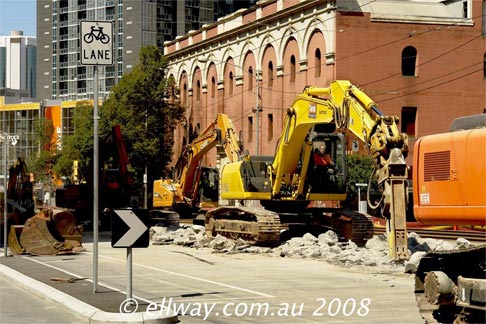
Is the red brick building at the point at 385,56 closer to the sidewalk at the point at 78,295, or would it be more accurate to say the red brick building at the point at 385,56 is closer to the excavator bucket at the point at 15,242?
the excavator bucket at the point at 15,242

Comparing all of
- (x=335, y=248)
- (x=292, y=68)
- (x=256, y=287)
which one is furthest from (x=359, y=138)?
(x=292, y=68)

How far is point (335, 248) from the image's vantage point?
28.2 metres

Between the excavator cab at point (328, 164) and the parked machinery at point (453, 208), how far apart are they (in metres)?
19.1

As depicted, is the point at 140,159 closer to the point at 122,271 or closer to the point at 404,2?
the point at 404,2

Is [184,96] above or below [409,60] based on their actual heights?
below

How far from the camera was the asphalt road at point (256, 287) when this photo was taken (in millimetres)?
15211

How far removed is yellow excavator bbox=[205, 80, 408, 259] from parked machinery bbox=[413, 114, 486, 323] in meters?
13.4

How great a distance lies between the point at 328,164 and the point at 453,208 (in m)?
20.3

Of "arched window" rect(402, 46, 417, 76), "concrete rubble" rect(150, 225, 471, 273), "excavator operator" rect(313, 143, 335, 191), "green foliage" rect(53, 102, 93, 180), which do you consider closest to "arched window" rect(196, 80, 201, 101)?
"green foliage" rect(53, 102, 93, 180)

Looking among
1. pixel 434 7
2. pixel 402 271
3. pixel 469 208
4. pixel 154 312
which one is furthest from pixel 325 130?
pixel 434 7

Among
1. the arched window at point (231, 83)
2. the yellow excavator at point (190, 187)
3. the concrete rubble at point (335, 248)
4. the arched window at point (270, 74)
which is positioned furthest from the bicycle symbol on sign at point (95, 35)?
the arched window at point (231, 83)

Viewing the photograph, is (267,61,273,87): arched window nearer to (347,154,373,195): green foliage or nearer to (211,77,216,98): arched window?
(211,77,216,98): arched window

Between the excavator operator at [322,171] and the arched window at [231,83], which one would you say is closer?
the excavator operator at [322,171]

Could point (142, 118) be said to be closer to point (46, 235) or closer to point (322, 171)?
point (322, 171)
